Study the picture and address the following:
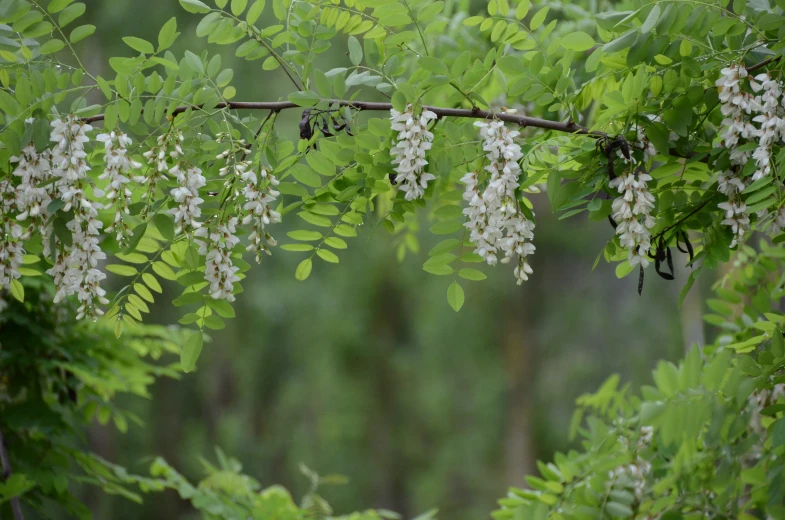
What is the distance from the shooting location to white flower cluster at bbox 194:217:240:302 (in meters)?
1.08

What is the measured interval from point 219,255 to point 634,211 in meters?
0.64

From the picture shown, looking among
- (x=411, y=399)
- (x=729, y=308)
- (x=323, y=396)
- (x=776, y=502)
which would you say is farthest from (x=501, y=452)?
(x=776, y=502)

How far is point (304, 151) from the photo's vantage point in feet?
3.69

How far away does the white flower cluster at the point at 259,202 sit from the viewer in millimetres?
1065

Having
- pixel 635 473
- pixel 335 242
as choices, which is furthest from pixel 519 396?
pixel 335 242

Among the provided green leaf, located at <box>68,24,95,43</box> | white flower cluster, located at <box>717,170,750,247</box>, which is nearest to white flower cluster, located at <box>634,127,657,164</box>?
white flower cluster, located at <box>717,170,750,247</box>

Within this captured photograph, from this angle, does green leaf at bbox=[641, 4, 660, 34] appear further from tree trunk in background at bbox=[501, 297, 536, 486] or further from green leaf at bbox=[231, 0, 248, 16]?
tree trunk in background at bbox=[501, 297, 536, 486]

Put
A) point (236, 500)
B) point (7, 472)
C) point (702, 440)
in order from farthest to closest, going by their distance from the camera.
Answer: point (236, 500)
point (7, 472)
point (702, 440)

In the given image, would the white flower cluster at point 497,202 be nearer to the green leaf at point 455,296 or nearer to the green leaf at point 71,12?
the green leaf at point 455,296

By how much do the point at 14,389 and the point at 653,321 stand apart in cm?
590

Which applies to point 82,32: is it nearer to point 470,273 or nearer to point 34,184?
point 34,184

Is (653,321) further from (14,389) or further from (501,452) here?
(14,389)

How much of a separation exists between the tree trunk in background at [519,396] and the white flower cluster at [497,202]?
5.20 meters

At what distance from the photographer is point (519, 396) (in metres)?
6.14
